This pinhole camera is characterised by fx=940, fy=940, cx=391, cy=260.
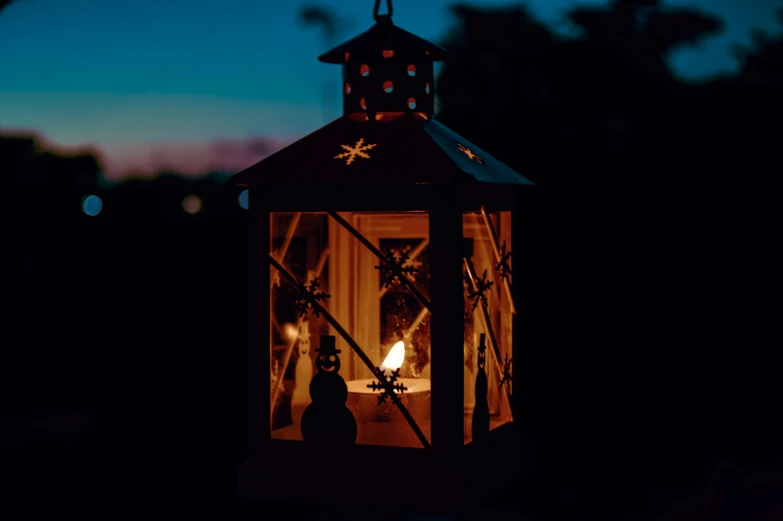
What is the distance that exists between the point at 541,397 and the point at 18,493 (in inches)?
87.1

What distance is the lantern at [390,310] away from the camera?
172 cm

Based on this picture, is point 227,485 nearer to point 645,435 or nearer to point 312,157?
point 645,435

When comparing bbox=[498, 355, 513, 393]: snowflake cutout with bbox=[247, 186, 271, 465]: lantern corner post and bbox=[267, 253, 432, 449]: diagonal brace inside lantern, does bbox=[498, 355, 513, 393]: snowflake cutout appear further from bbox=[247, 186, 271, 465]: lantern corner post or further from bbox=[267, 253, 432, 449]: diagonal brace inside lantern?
bbox=[247, 186, 271, 465]: lantern corner post

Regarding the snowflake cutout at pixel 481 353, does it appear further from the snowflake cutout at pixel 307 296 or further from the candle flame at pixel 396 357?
the snowflake cutout at pixel 307 296

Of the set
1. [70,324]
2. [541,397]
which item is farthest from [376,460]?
[70,324]

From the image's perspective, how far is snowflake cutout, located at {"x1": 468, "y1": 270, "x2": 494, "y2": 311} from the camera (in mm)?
1870

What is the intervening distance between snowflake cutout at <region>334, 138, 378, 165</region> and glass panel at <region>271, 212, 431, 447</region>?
0.14 m

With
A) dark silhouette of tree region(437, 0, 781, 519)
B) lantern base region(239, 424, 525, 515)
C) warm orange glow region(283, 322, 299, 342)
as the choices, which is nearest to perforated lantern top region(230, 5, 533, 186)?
warm orange glow region(283, 322, 299, 342)

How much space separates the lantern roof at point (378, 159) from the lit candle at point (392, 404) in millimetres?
415

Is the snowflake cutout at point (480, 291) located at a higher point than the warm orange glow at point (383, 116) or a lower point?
lower

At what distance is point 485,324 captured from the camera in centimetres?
196

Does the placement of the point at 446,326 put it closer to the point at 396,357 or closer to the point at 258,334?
the point at 396,357

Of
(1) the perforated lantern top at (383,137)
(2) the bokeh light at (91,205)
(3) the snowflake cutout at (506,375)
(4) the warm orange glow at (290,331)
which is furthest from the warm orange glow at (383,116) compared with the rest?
(2) the bokeh light at (91,205)

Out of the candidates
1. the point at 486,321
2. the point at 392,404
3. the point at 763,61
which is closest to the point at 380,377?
the point at 392,404
